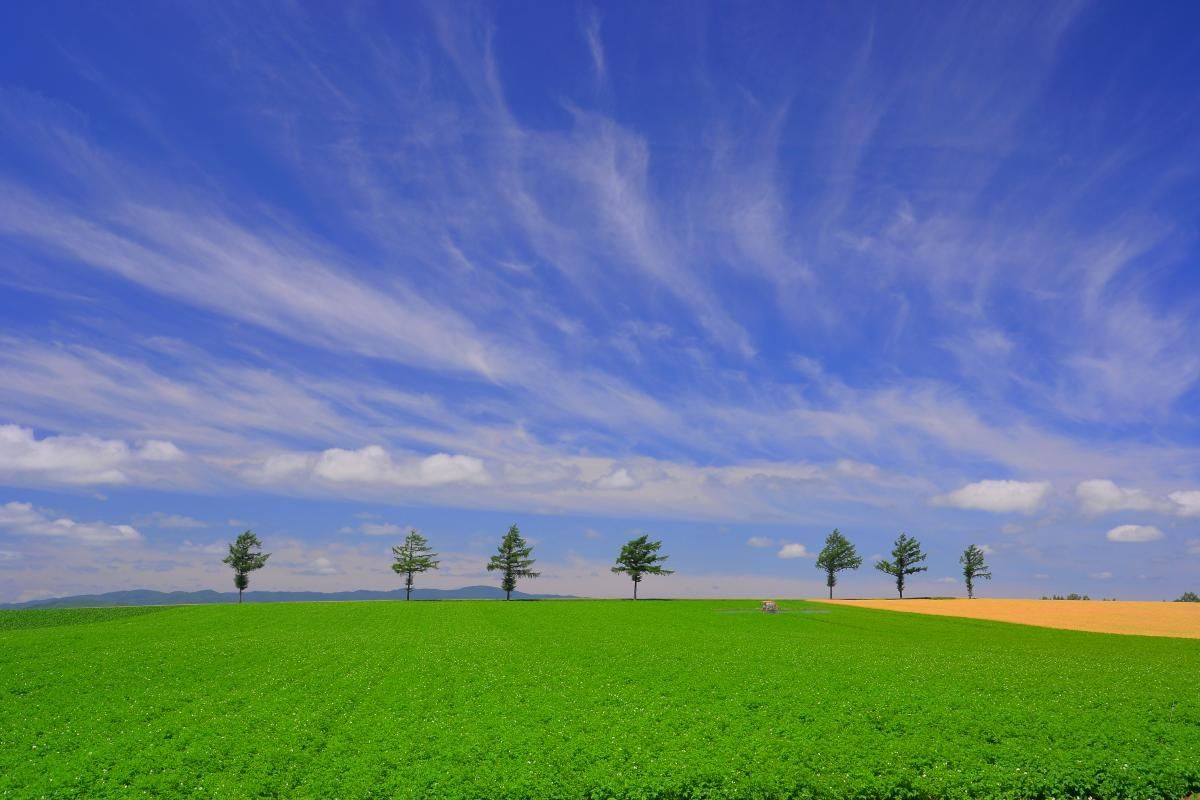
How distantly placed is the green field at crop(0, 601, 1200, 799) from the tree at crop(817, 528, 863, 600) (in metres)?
86.4

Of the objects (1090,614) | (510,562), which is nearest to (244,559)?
(510,562)

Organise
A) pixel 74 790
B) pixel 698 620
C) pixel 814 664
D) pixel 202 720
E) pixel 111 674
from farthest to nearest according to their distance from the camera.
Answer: pixel 698 620 < pixel 814 664 < pixel 111 674 < pixel 202 720 < pixel 74 790

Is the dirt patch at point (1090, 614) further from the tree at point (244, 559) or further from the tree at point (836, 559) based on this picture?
the tree at point (244, 559)

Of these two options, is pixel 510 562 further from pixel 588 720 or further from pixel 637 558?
pixel 588 720

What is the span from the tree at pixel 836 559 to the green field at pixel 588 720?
8642 centimetres

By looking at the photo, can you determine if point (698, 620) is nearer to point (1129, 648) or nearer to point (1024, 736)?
point (1129, 648)

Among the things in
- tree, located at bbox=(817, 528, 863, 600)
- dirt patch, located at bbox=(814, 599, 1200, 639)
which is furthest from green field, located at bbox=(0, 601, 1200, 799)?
tree, located at bbox=(817, 528, 863, 600)

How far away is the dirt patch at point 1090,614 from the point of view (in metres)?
72.8

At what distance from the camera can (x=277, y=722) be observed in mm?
26656

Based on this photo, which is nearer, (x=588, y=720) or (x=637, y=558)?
(x=588, y=720)

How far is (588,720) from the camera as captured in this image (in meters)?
26.9

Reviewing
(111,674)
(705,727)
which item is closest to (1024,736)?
(705,727)

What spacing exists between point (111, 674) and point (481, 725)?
23972 mm

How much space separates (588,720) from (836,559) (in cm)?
12090
